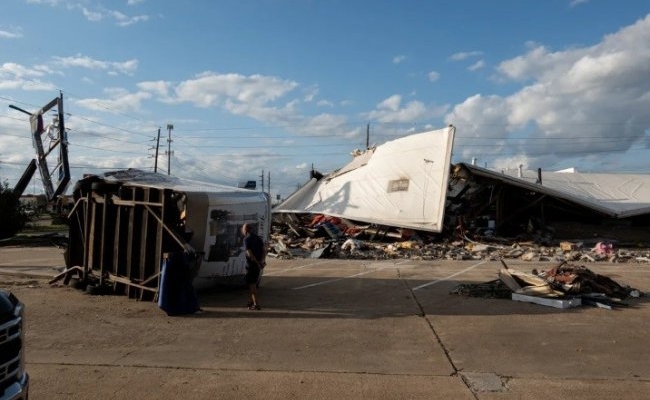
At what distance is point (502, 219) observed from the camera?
Result: 30.0m

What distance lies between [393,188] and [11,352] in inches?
1025

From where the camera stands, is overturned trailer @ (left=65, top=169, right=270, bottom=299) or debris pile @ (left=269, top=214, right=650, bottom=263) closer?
overturned trailer @ (left=65, top=169, right=270, bottom=299)

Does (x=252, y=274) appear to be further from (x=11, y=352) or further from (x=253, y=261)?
(x=11, y=352)

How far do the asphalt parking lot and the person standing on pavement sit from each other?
35 cm

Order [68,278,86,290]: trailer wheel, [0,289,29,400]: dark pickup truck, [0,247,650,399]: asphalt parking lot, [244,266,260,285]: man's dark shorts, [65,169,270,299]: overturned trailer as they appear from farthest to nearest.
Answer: [68,278,86,290]: trailer wheel, [65,169,270,299]: overturned trailer, [244,266,260,285]: man's dark shorts, [0,247,650,399]: asphalt parking lot, [0,289,29,400]: dark pickup truck

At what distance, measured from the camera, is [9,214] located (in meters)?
33.8

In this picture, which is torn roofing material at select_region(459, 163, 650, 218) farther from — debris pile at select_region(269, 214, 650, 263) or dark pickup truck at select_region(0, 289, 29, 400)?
dark pickup truck at select_region(0, 289, 29, 400)

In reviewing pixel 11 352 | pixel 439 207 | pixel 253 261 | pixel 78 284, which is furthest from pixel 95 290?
pixel 439 207

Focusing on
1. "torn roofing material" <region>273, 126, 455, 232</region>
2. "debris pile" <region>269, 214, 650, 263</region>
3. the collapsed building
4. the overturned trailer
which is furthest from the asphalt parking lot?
"torn roofing material" <region>273, 126, 455, 232</region>

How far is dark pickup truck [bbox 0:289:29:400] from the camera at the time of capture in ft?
11.6

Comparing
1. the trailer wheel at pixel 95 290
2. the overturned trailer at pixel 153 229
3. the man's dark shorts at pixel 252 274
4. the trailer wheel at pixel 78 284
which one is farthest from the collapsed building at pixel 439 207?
the man's dark shorts at pixel 252 274

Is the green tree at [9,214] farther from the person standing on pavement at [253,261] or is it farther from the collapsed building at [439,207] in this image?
the person standing on pavement at [253,261]

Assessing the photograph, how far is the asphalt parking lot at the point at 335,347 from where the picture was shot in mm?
5898

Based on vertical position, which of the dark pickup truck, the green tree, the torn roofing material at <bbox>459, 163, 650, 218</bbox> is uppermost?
the torn roofing material at <bbox>459, 163, 650, 218</bbox>
